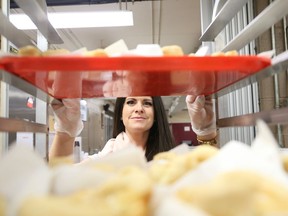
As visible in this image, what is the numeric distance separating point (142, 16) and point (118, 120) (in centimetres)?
262

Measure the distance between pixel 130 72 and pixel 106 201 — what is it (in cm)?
37

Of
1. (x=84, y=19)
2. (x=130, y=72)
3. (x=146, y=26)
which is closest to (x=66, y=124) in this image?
(x=130, y=72)

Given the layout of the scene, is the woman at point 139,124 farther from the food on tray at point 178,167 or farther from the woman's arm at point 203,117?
the food on tray at point 178,167

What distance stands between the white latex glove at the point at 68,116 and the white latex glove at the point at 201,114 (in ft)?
1.46

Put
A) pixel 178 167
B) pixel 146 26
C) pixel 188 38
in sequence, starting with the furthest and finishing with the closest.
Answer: pixel 188 38 → pixel 146 26 → pixel 178 167

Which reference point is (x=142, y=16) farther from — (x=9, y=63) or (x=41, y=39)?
(x=9, y=63)

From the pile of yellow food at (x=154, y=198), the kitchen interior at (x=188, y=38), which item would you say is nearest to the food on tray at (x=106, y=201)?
the pile of yellow food at (x=154, y=198)

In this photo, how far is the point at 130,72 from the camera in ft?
2.35

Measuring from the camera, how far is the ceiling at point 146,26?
3.92 metres

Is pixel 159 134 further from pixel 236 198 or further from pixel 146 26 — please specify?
pixel 146 26

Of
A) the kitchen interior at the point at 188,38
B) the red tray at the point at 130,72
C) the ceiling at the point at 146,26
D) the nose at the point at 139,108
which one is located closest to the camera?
the red tray at the point at 130,72

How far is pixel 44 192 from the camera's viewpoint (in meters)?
0.43

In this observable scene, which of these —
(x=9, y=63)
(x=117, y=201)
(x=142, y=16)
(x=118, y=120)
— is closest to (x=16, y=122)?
(x=9, y=63)

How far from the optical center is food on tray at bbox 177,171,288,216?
0.38 metres
